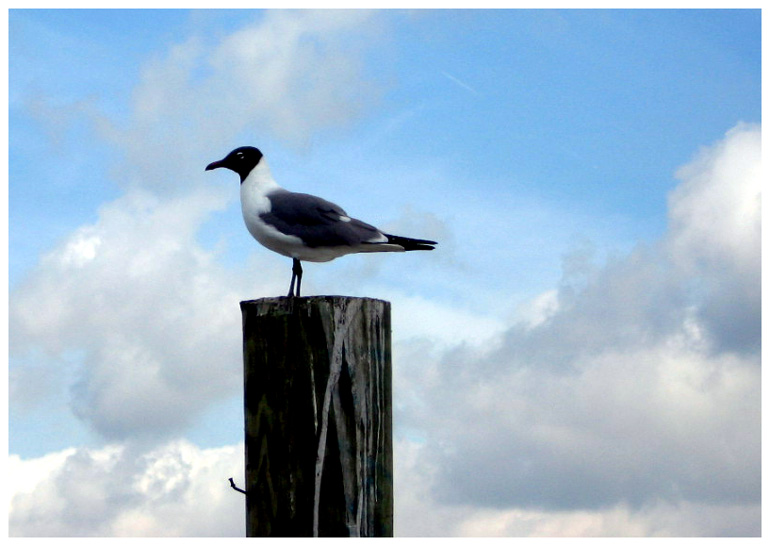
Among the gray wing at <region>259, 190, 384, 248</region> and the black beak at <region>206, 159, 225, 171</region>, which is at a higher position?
the black beak at <region>206, 159, 225, 171</region>

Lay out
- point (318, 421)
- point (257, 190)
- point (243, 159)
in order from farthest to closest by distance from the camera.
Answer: point (243, 159) → point (257, 190) → point (318, 421)

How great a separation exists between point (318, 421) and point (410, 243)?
2.55 meters

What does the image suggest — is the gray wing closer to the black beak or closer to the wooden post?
the black beak

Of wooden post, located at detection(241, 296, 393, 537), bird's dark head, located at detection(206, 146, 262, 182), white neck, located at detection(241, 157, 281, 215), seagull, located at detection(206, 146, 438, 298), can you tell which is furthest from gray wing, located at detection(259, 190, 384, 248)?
wooden post, located at detection(241, 296, 393, 537)

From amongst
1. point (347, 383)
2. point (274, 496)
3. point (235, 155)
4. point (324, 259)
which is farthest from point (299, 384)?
point (235, 155)

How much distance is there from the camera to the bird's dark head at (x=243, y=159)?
26.4ft

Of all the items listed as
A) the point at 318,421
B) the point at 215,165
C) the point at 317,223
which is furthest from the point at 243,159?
the point at 318,421

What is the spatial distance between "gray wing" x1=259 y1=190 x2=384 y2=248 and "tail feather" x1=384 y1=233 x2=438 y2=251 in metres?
0.10

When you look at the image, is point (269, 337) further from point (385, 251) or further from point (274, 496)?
point (385, 251)

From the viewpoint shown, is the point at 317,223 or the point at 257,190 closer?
the point at 317,223

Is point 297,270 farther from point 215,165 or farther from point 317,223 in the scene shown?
point 215,165

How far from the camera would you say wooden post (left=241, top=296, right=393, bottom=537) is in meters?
5.04

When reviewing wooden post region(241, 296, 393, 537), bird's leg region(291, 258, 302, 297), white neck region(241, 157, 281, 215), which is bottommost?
wooden post region(241, 296, 393, 537)

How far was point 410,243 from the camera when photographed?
729cm
